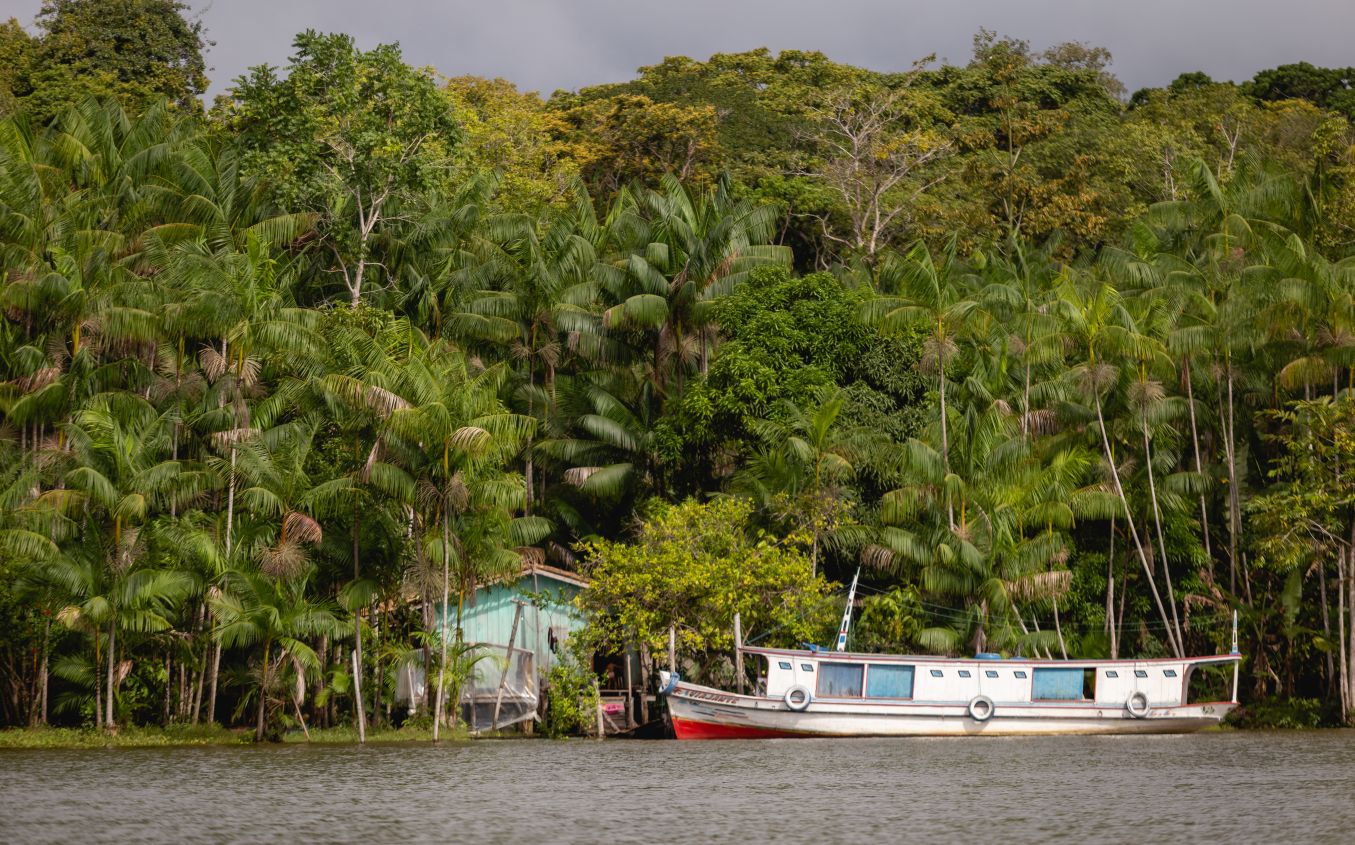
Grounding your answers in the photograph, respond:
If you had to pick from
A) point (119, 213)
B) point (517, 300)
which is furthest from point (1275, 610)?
point (119, 213)

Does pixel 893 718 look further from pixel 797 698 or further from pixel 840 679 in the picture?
pixel 797 698

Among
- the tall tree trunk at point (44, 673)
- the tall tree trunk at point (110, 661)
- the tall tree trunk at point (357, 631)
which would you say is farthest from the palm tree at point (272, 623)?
the tall tree trunk at point (44, 673)

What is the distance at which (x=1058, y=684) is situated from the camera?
32.7 m

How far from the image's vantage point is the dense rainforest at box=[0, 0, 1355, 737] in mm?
30406

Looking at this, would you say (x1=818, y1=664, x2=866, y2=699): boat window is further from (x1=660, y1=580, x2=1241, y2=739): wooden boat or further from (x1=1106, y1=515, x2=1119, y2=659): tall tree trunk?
(x1=1106, y1=515, x2=1119, y2=659): tall tree trunk

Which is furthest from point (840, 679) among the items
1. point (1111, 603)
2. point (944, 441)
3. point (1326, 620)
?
point (1326, 620)

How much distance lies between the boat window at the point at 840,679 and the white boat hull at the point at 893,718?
25 cm

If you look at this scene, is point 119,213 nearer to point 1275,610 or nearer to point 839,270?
point 839,270

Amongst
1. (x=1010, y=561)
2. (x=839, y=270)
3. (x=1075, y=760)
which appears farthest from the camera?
(x=839, y=270)

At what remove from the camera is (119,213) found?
127 ft

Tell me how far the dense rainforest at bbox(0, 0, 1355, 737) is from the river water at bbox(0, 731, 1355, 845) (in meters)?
3.65

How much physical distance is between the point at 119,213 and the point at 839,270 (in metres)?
20.9

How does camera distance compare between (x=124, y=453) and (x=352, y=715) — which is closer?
(x=124, y=453)

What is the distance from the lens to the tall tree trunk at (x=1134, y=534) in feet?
116
